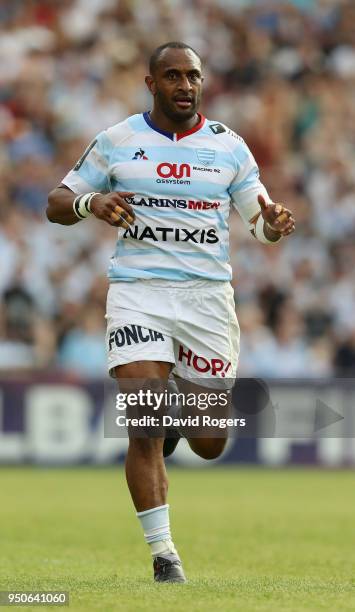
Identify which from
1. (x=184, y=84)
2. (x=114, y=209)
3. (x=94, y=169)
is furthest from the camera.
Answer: (x=94, y=169)

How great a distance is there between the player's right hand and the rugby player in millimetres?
49

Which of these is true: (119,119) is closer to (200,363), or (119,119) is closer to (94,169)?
(94,169)

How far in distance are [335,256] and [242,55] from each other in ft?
11.7

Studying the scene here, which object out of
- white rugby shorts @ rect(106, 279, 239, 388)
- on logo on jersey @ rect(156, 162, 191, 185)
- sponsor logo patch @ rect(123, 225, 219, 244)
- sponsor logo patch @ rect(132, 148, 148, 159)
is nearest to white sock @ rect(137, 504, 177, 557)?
white rugby shorts @ rect(106, 279, 239, 388)

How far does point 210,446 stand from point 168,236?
1.08m

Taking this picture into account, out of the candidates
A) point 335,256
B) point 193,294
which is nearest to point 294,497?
point 335,256

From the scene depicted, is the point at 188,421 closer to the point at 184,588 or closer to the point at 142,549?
the point at 184,588

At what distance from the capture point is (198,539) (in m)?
9.69

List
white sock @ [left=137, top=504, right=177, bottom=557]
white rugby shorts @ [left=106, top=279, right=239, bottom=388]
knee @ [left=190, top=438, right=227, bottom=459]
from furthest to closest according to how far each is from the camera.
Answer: knee @ [left=190, top=438, right=227, bottom=459], white rugby shorts @ [left=106, top=279, right=239, bottom=388], white sock @ [left=137, top=504, right=177, bottom=557]

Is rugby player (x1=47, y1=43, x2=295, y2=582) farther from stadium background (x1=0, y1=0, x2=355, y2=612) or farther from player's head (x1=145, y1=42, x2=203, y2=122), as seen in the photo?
stadium background (x1=0, y1=0, x2=355, y2=612)

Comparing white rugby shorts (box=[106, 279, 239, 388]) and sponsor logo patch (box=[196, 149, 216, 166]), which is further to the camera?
sponsor logo patch (box=[196, 149, 216, 166])

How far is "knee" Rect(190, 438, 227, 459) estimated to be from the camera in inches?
278

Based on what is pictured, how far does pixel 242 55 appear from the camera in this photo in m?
19.8

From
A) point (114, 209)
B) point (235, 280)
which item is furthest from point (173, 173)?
point (235, 280)
